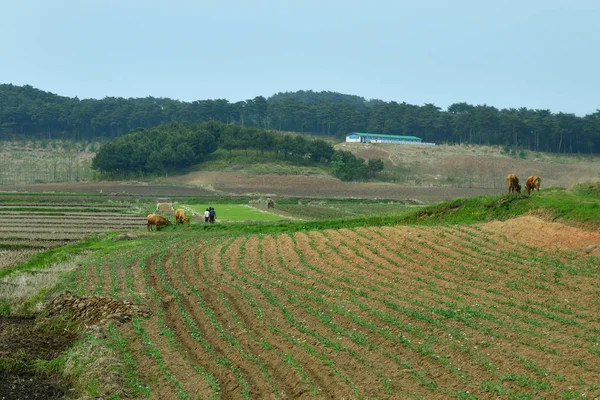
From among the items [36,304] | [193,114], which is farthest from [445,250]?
[193,114]

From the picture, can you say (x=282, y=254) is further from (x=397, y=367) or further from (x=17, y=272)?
(x=397, y=367)

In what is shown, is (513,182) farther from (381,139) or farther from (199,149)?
(381,139)

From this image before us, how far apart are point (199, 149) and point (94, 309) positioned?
84665 millimetres

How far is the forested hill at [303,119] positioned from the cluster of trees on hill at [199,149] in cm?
3172

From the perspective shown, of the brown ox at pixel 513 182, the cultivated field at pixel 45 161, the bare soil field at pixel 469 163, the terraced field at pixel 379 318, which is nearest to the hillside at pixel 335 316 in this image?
the terraced field at pixel 379 318

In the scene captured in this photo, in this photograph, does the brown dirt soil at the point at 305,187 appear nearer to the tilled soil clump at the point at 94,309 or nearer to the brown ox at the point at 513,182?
the brown ox at the point at 513,182

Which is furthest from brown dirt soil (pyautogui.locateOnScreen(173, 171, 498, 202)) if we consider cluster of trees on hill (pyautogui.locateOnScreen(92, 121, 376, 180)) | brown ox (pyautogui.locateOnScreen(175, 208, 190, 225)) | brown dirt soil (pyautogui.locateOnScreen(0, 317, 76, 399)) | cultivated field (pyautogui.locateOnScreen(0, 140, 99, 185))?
brown dirt soil (pyautogui.locateOnScreen(0, 317, 76, 399))

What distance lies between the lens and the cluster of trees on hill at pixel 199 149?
325ft

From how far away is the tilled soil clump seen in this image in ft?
59.8

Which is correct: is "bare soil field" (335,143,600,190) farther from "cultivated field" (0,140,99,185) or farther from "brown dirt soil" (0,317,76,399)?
"brown dirt soil" (0,317,76,399)

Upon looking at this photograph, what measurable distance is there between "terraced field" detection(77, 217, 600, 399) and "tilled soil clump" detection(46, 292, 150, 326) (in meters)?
0.64

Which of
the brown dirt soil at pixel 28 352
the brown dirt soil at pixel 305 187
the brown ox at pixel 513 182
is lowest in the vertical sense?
the brown dirt soil at pixel 305 187

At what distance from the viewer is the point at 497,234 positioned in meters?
23.6

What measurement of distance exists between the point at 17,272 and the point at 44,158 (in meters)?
95.9
